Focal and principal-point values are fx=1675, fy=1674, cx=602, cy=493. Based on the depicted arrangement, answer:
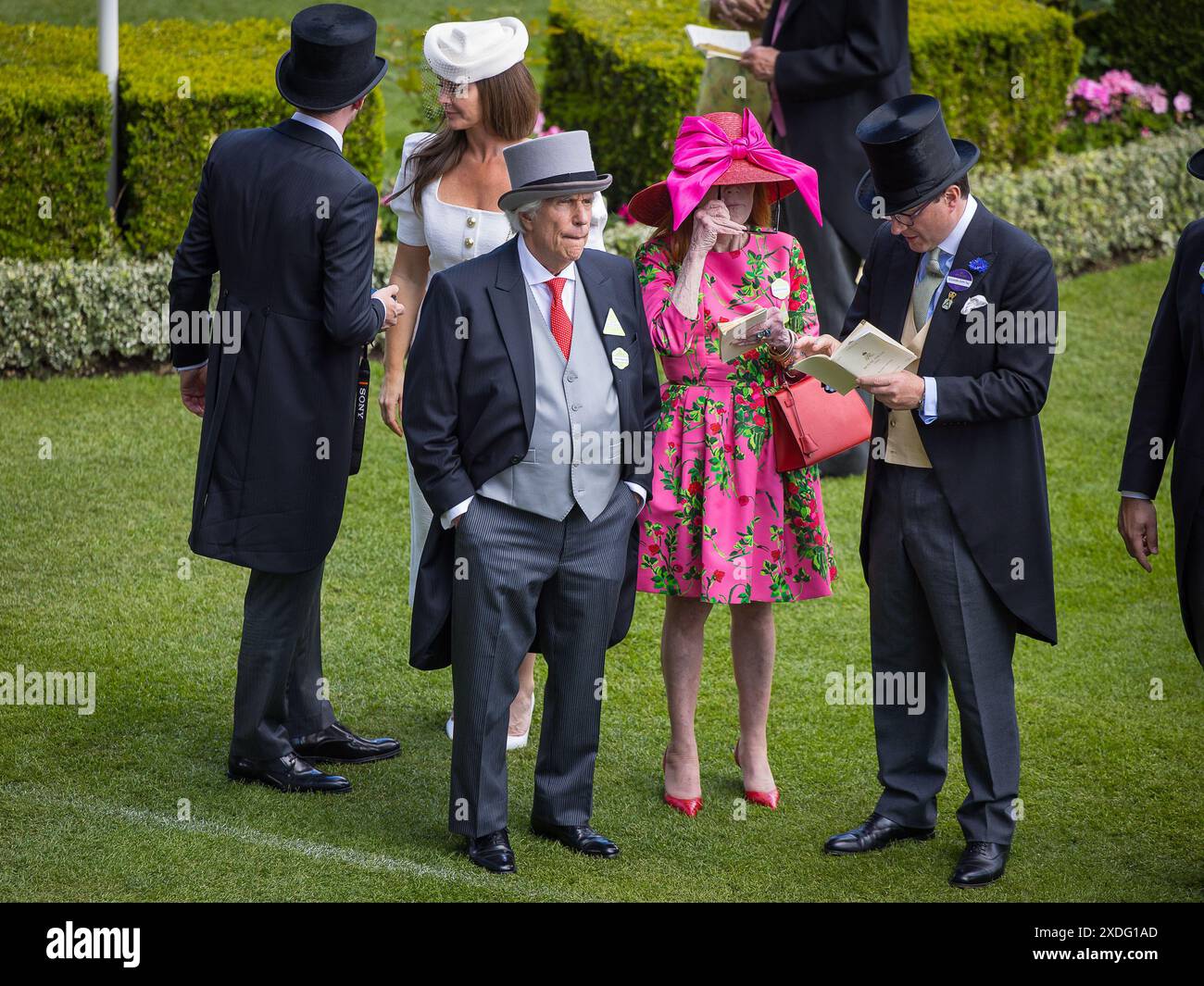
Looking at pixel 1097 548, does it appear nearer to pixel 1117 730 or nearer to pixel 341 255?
pixel 1117 730

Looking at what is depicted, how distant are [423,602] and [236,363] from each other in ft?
3.25

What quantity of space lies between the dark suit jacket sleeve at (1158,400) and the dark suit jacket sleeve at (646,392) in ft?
4.62

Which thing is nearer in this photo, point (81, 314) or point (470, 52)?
point (470, 52)

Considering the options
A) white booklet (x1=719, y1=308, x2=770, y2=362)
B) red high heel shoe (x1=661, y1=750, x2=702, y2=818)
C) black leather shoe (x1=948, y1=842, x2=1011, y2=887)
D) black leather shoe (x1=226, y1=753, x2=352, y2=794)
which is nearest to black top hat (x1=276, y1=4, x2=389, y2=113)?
white booklet (x1=719, y1=308, x2=770, y2=362)

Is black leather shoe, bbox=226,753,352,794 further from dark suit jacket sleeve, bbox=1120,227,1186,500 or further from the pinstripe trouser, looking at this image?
dark suit jacket sleeve, bbox=1120,227,1186,500

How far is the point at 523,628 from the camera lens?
5.02 meters

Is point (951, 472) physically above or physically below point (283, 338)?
below

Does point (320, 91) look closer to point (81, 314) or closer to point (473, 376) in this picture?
point (473, 376)

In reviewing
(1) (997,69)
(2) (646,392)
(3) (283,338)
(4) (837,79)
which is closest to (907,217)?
(2) (646,392)

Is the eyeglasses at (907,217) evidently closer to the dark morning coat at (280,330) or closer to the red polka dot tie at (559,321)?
the red polka dot tie at (559,321)

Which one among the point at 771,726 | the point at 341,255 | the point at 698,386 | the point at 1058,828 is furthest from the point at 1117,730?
the point at 341,255

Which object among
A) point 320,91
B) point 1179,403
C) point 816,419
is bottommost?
point 816,419

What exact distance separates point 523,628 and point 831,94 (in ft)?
12.8

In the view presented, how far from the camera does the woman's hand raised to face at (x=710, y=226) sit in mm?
5250
